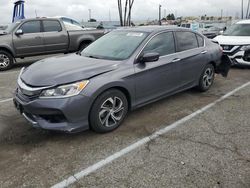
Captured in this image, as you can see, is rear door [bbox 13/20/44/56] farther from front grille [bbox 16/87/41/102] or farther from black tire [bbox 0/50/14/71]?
front grille [bbox 16/87/41/102]

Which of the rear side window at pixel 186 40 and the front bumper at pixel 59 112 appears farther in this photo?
the rear side window at pixel 186 40

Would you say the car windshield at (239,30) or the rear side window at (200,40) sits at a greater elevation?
the car windshield at (239,30)

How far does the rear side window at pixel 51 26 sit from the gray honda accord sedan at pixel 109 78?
18.8ft

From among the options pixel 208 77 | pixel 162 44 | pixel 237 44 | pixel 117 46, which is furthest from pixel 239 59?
pixel 117 46

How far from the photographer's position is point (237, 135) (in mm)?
4012

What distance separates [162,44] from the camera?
4.94 meters

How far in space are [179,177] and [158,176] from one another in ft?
0.77

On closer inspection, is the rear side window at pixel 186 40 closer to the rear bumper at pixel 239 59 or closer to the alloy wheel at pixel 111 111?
the alloy wheel at pixel 111 111

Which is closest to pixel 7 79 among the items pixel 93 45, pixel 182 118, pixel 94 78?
pixel 93 45

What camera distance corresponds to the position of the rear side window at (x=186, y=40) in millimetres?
5313

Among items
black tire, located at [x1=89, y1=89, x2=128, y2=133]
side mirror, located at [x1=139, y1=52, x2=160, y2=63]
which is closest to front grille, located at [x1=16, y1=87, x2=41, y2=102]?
black tire, located at [x1=89, y1=89, x2=128, y2=133]

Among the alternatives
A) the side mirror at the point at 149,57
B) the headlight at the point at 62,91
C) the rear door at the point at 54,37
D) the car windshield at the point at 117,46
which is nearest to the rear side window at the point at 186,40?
the car windshield at the point at 117,46

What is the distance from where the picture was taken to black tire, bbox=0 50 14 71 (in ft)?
30.6

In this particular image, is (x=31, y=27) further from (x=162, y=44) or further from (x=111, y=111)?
(x=111, y=111)
